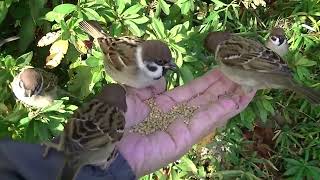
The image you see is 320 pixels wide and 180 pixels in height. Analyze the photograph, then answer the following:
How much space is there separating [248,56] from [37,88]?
4.16ft

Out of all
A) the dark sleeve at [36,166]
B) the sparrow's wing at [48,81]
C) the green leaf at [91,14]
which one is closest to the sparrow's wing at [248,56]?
the green leaf at [91,14]

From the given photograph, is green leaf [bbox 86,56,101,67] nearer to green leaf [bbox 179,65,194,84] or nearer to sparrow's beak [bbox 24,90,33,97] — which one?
green leaf [bbox 179,65,194,84]

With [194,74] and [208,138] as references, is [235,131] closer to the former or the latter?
[208,138]

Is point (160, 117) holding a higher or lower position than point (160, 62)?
lower

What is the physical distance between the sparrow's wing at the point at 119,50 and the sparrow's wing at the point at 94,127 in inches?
21.4

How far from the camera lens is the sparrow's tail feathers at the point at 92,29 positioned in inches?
129

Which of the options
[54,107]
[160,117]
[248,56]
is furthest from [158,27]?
[54,107]

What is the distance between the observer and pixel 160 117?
3170 mm

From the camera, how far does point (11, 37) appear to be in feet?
11.9

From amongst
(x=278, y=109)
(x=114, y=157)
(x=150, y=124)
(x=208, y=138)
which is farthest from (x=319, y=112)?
(x=114, y=157)

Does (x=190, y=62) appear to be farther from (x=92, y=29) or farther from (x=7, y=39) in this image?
(x=7, y=39)

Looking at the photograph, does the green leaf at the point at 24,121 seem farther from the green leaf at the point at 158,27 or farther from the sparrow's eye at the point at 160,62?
the green leaf at the point at 158,27

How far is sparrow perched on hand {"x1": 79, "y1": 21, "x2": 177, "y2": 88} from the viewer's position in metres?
3.29

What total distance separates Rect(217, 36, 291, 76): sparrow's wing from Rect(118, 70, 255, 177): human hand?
Answer: 116 mm
